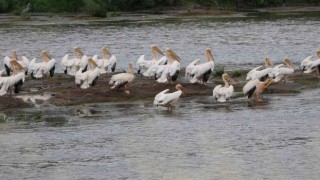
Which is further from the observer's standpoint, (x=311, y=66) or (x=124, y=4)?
(x=124, y=4)

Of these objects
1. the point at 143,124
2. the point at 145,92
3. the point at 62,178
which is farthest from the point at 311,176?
the point at 145,92

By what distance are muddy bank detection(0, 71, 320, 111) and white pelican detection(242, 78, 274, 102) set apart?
75cm

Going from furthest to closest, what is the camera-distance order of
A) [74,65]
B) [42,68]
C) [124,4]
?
[124,4] < [74,65] < [42,68]

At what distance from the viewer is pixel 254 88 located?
22.8 metres

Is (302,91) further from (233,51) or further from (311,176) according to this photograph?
(233,51)

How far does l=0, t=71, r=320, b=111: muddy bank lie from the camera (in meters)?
23.2

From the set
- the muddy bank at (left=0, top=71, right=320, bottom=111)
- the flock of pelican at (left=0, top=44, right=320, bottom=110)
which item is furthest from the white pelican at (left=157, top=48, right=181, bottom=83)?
the muddy bank at (left=0, top=71, right=320, bottom=111)

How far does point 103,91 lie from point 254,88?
412 cm

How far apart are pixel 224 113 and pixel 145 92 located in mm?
3342

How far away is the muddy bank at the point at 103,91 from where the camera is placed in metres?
23.2

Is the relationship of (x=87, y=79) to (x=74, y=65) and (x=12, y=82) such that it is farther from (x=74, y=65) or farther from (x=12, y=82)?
(x=74, y=65)

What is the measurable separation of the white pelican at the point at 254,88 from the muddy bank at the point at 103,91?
0.75 m

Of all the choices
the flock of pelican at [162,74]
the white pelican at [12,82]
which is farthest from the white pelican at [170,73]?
the white pelican at [12,82]

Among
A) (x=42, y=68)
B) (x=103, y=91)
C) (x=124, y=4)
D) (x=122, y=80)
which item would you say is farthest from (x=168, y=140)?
(x=124, y=4)
